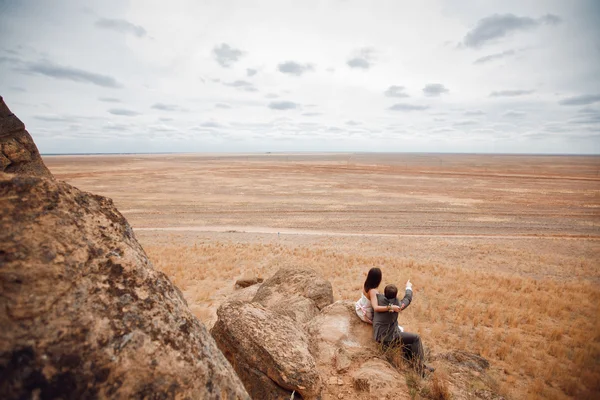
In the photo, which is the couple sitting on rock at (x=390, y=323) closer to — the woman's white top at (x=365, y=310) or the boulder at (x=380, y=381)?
the woman's white top at (x=365, y=310)

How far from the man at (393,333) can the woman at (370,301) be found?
14cm

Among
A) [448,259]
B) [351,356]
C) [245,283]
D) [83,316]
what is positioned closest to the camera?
[83,316]

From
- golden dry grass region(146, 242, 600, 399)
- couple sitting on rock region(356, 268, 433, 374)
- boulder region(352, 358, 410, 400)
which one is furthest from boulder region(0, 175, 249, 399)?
golden dry grass region(146, 242, 600, 399)

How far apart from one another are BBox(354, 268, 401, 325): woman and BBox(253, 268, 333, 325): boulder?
183 cm

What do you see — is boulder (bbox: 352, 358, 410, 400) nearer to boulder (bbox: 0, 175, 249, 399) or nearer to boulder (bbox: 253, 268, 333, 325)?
boulder (bbox: 0, 175, 249, 399)

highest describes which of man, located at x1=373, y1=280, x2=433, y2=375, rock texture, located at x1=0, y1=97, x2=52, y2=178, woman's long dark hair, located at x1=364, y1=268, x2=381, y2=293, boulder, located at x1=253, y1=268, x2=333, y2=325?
rock texture, located at x1=0, y1=97, x2=52, y2=178

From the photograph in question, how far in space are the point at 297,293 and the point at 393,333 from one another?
3716mm

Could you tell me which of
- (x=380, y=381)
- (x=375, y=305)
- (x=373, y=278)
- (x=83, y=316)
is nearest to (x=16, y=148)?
(x=83, y=316)

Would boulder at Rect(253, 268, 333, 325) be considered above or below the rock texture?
below

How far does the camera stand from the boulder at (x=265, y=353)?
418 centimetres

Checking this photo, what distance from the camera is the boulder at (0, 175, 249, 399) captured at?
2207mm

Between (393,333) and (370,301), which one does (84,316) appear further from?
(393,333)

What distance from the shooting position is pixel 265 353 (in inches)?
173

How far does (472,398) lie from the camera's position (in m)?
4.63
